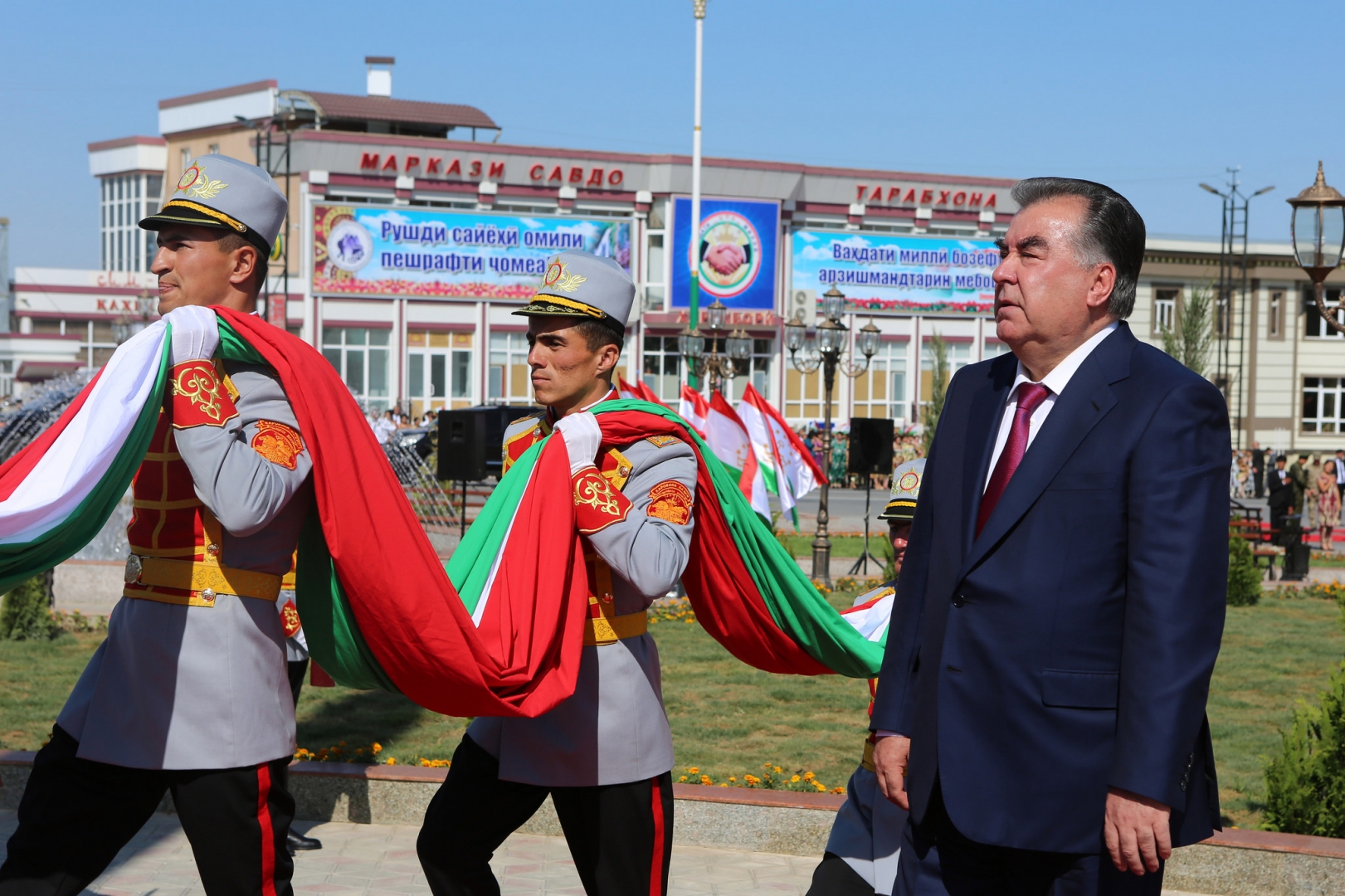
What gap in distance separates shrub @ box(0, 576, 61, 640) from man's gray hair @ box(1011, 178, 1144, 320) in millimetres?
10672

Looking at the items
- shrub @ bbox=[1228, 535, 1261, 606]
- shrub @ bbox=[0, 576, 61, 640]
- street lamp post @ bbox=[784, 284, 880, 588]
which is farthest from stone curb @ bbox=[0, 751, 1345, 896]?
Result: shrub @ bbox=[1228, 535, 1261, 606]

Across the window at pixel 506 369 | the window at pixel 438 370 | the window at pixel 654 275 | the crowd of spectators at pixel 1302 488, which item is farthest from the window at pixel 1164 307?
the window at pixel 438 370

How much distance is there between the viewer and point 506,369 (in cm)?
4884

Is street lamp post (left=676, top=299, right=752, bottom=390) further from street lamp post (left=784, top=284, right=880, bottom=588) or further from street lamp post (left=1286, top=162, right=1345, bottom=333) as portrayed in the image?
street lamp post (left=1286, top=162, right=1345, bottom=333)

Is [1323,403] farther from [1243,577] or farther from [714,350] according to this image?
[1243,577]

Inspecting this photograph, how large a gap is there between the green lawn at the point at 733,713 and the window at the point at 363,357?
3517 centimetres

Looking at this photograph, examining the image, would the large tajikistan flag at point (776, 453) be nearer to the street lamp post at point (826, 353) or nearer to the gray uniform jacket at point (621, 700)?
the street lamp post at point (826, 353)

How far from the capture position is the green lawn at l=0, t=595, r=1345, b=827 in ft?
27.0

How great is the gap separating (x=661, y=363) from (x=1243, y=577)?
34.6 metres

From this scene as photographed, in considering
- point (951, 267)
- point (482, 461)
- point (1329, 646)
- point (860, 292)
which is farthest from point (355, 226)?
point (1329, 646)

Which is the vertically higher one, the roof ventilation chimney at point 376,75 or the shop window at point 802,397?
the roof ventilation chimney at point 376,75

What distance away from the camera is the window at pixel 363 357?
154 feet

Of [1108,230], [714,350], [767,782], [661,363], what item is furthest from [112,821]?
[661,363]

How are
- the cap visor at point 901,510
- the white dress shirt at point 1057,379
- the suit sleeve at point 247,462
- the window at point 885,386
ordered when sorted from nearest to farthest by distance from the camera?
the white dress shirt at point 1057,379 → the suit sleeve at point 247,462 → the cap visor at point 901,510 → the window at point 885,386
